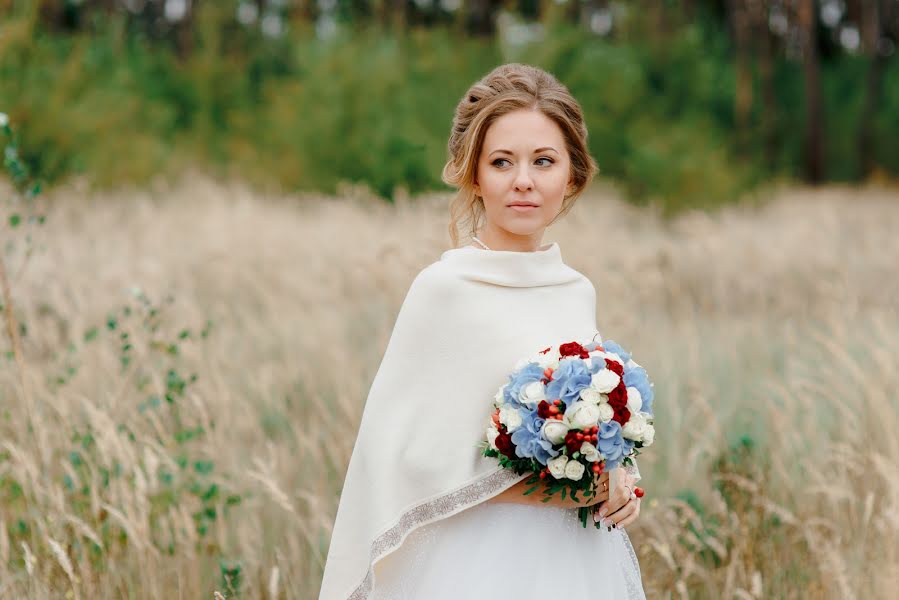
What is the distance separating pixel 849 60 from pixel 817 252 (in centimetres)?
1774

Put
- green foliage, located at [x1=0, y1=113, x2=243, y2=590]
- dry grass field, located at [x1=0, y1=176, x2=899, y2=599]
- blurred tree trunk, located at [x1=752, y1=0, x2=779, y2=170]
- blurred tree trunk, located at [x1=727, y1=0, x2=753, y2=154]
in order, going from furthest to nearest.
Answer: blurred tree trunk, located at [x1=752, y1=0, x2=779, y2=170], blurred tree trunk, located at [x1=727, y1=0, x2=753, y2=154], dry grass field, located at [x1=0, y1=176, x2=899, y2=599], green foliage, located at [x1=0, y1=113, x2=243, y2=590]

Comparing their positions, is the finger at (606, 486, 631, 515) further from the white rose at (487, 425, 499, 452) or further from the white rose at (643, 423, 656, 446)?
the white rose at (487, 425, 499, 452)

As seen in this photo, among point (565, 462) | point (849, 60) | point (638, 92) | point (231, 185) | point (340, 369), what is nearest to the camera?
point (565, 462)

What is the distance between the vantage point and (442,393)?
6.50 ft

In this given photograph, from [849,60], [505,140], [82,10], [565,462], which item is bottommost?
[565,462]

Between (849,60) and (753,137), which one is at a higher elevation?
(849,60)

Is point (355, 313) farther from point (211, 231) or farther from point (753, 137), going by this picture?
point (753, 137)

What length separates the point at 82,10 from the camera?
26.2 meters

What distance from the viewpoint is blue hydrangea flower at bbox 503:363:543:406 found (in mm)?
1803

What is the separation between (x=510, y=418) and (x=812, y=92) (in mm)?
20637

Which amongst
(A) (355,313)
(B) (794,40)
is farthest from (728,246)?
(B) (794,40)

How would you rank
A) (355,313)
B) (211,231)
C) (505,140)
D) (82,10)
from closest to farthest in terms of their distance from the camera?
(505,140) < (355,313) < (211,231) < (82,10)

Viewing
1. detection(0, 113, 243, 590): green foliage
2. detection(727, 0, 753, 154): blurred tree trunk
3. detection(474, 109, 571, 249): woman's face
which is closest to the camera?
detection(474, 109, 571, 249): woman's face

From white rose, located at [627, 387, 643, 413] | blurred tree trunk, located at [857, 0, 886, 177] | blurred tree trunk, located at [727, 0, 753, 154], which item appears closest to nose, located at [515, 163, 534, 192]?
white rose, located at [627, 387, 643, 413]
